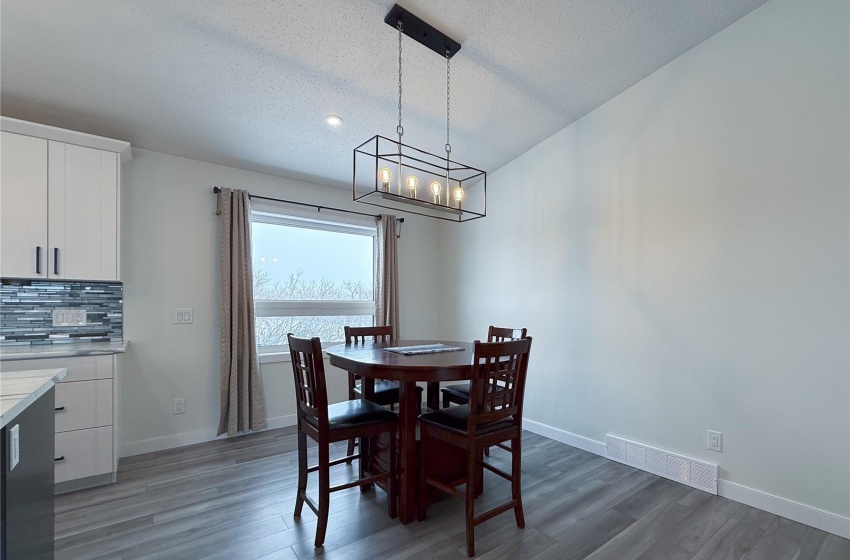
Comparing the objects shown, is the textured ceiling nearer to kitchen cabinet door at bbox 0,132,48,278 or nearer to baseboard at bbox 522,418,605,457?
kitchen cabinet door at bbox 0,132,48,278

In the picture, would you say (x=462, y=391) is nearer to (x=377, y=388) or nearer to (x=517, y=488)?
(x=377, y=388)

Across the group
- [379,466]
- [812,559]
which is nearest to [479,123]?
[379,466]

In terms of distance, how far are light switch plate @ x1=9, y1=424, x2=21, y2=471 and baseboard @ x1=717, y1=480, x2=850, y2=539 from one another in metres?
3.40

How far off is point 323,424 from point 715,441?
8.14 feet

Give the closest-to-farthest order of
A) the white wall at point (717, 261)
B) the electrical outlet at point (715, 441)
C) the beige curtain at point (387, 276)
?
1. the white wall at point (717, 261)
2. the electrical outlet at point (715, 441)
3. the beige curtain at point (387, 276)

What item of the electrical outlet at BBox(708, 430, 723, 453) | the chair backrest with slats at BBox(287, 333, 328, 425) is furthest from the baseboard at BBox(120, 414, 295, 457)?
the electrical outlet at BBox(708, 430, 723, 453)

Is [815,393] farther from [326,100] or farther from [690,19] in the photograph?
[326,100]

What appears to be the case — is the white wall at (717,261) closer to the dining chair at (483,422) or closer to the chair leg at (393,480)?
the dining chair at (483,422)

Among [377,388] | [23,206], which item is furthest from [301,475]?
[23,206]

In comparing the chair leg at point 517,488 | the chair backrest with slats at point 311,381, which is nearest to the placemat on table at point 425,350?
the chair backrest with slats at point 311,381

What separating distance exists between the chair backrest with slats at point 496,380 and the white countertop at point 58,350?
7.69ft

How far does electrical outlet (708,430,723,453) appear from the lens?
2434 millimetres

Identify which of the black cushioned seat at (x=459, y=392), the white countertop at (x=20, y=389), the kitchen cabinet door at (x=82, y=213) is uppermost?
the kitchen cabinet door at (x=82, y=213)

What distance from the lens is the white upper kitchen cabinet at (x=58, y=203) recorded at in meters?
2.31
